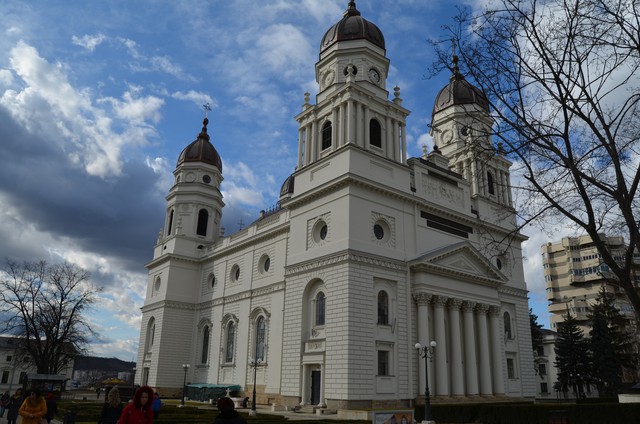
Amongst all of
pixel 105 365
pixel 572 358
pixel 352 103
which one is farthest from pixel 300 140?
pixel 105 365

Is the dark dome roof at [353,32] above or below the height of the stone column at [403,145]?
above

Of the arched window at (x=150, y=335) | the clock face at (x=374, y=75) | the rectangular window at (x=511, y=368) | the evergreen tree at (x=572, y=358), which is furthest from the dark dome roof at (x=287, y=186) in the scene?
the evergreen tree at (x=572, y=358)

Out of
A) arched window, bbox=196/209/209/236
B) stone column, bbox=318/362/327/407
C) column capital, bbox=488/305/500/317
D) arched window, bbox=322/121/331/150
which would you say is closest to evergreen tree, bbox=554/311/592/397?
column capital, bbox=488/305/500/317

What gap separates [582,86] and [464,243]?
22.3m

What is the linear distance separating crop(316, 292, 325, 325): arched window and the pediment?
5.99 m

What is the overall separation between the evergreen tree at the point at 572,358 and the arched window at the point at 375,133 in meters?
30.6

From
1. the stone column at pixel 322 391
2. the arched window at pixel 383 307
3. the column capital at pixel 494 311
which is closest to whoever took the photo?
the stone column at pixel 322 391

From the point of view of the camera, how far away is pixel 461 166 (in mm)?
44438

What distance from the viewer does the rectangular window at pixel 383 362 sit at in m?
29.6

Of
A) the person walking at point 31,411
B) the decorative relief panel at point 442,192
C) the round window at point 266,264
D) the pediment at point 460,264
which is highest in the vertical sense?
the decorative relief panel at point 442,192

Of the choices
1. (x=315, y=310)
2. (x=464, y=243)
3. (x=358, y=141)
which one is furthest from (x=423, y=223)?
(x=315, y=310)

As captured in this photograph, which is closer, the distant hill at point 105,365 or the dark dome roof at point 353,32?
the dark dome roof at point 353,32

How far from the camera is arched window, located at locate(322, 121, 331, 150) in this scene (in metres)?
36.2

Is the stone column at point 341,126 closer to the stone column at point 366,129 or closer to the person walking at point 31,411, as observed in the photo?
the stone column at point 366,129
